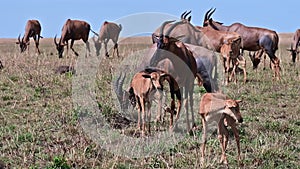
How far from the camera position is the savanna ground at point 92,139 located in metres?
6.66

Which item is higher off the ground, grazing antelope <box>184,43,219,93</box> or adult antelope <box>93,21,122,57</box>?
adult antelope <box>93,21,122,57</box>

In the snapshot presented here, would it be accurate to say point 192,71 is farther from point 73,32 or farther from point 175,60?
point 73,32

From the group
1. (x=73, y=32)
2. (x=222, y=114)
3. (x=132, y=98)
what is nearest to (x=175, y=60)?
(x=132, y=98)

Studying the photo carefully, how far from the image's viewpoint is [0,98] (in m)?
10.5

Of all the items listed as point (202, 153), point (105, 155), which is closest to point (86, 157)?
point (105, 155)

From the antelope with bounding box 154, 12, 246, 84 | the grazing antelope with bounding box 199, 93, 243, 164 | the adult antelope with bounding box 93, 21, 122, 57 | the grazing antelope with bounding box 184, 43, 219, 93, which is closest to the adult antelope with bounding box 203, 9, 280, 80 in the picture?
the antelope with bounding box 154, 12, 246, 84

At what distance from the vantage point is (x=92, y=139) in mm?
7480

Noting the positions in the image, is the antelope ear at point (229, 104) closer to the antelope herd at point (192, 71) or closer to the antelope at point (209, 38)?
the antelope herd at point (192, 71)

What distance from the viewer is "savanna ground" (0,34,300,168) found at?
6664 mm

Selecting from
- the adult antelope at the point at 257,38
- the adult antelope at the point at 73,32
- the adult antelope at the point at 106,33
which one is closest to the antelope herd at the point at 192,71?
the adult antelope at the point at 257,38

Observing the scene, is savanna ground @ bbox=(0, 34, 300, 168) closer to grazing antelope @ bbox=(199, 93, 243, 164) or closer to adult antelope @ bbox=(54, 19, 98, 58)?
grazing antelope @ bbox=(199, 93, 243, 164)

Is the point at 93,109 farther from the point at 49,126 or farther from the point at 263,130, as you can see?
the point at 263,130

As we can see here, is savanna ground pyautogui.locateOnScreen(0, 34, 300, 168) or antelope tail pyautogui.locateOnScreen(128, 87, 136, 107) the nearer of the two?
savanna ground pyautogui.locateOnScreen(0, 34, 300, 168)

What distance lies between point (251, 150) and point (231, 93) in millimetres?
4651
